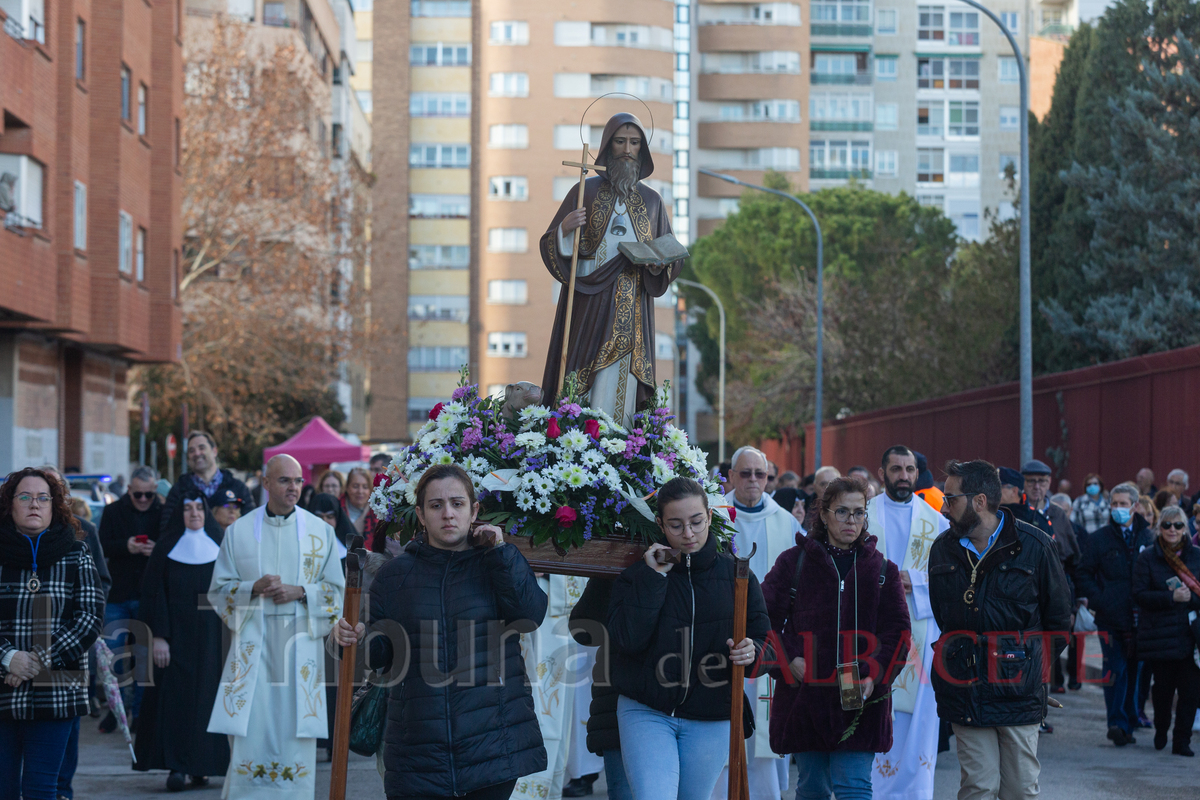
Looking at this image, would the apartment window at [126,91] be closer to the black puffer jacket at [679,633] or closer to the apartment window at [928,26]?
the black puffer jacket at [679,633]

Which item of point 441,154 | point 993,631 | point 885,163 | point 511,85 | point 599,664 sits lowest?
point 599,664

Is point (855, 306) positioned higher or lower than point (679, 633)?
higher

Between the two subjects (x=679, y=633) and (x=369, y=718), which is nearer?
(x=679, y=633)

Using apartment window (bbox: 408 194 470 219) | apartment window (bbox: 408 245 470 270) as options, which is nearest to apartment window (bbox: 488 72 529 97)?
apartment window (bbox: 408 194 470 219)

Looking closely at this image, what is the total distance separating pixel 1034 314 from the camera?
29891mm

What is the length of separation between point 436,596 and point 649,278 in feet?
9.13

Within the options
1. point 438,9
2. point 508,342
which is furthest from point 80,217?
point 438,9

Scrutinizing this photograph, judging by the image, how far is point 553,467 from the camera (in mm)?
6602

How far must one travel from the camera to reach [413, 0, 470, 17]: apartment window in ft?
259

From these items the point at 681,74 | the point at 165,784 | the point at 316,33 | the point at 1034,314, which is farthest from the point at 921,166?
the point at 165,784

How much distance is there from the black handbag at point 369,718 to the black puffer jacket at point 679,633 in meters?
0.98

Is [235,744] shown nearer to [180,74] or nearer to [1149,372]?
[1149,372]

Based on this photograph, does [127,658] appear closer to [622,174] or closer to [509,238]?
[622,174]

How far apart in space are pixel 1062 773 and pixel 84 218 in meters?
21.9
